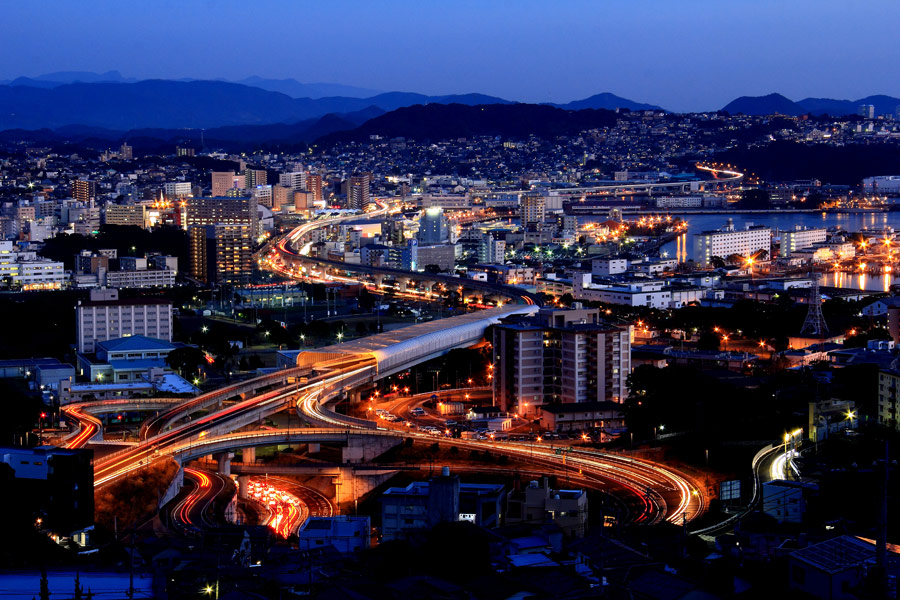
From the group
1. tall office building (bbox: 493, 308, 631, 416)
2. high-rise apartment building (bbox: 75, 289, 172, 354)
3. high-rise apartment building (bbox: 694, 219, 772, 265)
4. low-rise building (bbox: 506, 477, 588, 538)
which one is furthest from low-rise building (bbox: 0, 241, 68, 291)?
low-rise building (bbox: 506, 477, 588, 538)

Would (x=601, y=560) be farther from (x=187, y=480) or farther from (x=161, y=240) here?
(x=161, y=240)

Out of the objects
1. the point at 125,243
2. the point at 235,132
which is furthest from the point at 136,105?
the point at 125,243

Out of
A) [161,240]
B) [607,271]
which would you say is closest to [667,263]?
[607,271]

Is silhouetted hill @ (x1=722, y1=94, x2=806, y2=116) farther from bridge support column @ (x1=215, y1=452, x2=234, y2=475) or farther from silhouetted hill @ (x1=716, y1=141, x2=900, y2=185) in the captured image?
bridge support column @ (x1=215, y1=452, x2=234, y2=475)

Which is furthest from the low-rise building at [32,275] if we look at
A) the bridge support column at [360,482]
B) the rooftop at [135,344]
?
the bridge support column at [360,482]

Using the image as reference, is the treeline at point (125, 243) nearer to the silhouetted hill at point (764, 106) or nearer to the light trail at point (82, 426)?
the light trail at point (82, 426)
